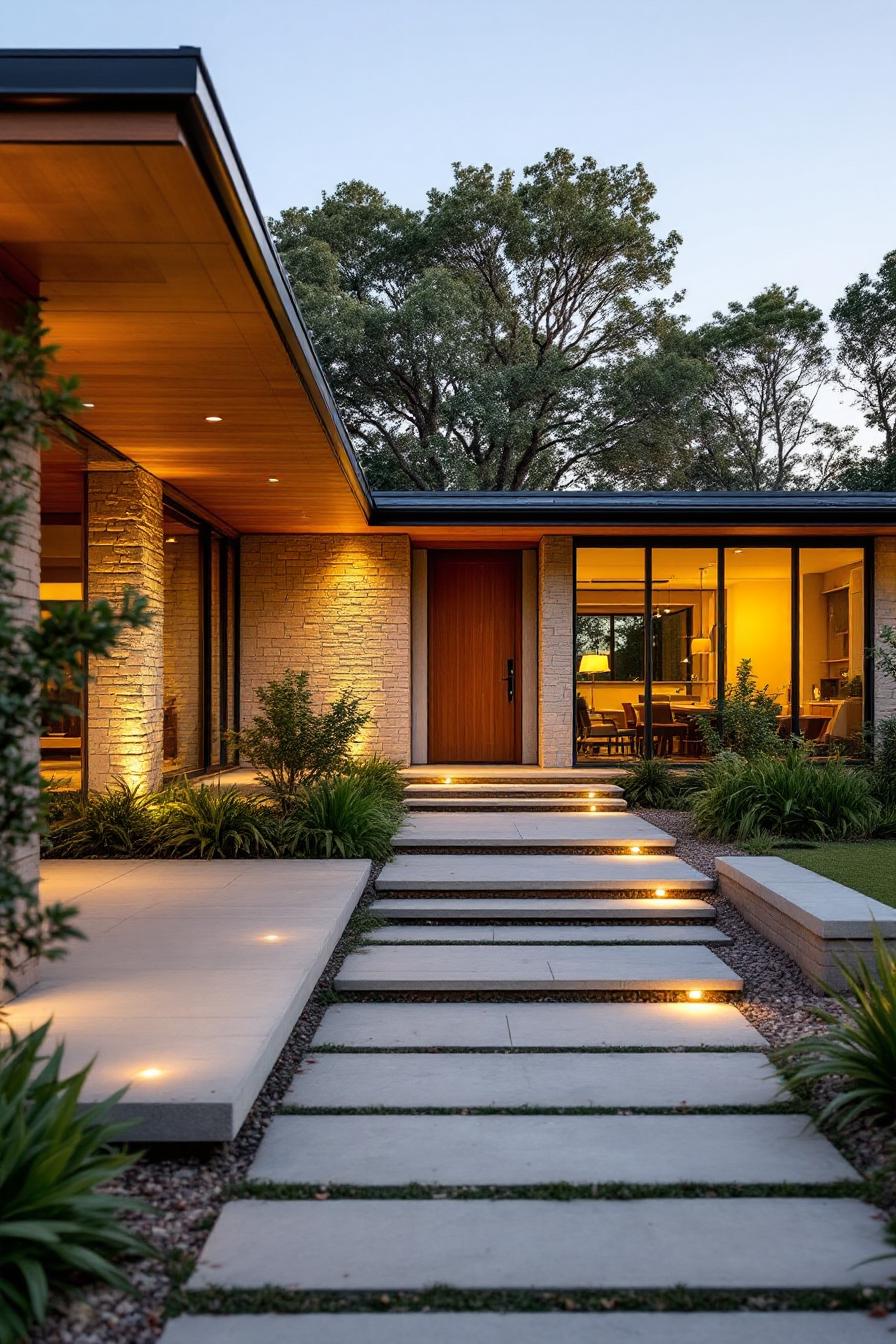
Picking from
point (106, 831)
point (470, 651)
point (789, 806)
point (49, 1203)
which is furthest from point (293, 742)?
point (49, 1203)

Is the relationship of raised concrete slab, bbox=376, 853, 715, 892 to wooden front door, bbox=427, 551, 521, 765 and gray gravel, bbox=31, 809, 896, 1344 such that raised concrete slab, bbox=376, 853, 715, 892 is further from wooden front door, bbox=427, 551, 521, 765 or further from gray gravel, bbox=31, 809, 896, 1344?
wooden front door, bbox=427, 551, 521, 765

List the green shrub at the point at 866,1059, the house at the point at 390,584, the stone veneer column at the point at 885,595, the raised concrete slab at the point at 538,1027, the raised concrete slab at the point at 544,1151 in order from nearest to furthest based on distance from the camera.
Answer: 1. the raised concrete slab at the point at 544,1151
2. the green shrub at the point at 866,1059
3. the raised concrete slab at the point at 538,1027
4. the house at the point at 390,584
5. the stone veneer column at the point at 885,595

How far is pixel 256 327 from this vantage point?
475 centimetres

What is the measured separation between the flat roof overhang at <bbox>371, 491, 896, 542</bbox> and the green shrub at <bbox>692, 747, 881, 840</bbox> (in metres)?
3.31

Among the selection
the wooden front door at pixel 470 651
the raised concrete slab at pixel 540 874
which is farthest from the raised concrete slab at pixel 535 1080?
the wooden front door at pixel 470 651

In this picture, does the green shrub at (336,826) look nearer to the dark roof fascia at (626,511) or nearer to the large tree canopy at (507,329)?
the dark roof fascia at (626,511)

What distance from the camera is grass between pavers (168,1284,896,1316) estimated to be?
7.29ft

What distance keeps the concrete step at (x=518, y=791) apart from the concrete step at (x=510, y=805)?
20 centimetres

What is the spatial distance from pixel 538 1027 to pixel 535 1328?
7.08 ft

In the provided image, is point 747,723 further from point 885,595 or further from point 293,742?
point 293,742

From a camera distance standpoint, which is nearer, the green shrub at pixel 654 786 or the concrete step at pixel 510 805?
the concrete step at pixel 510 805

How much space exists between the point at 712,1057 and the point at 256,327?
3.77 meters

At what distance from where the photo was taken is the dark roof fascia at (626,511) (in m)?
10.4

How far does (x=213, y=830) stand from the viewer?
23.0 feet
